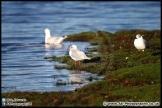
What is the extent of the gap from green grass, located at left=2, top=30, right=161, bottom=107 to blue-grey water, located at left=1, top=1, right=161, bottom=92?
2.81 ft

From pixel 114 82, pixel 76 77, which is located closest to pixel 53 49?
pixel 76 77

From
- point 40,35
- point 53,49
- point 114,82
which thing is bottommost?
point 114,82

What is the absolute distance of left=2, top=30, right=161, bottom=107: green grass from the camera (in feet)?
44.3

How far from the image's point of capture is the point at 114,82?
16141mm

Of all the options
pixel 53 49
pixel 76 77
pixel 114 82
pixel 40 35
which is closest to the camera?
pixel 114 82

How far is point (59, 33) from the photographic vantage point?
34.5m

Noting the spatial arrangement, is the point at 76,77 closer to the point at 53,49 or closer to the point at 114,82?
the point at 114,82

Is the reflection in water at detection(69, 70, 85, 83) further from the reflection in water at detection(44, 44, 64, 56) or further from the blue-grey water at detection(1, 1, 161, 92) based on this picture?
the reflection in water at detection(44, 44, 64, 56)

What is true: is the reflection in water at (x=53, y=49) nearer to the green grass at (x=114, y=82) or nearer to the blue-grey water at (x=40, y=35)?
the blue-grey water at (x=40, y=35)

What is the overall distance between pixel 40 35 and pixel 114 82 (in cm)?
1859

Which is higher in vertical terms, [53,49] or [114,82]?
[53,49]

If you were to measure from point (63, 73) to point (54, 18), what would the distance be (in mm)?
26444

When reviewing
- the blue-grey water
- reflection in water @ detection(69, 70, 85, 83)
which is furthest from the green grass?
the blue-grey water

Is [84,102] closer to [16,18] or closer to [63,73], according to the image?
[63,73]
